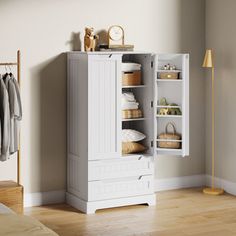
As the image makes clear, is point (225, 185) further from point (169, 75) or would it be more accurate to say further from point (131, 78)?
point (131, 78)

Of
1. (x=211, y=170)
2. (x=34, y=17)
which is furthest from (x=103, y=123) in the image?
(x=211, y=170)

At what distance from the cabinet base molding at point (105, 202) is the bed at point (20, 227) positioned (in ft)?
6.31

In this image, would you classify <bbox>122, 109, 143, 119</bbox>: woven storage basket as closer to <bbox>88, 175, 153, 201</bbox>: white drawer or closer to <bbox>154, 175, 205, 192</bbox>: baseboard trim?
<bbox>88, 175, 153, 201</bbox>: white drawer

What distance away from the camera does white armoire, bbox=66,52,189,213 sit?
17.7 feet

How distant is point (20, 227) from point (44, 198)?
2.45 metres

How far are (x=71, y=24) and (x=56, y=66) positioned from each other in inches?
A: 16.5

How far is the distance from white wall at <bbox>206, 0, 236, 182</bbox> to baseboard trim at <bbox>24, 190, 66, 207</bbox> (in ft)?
5.58

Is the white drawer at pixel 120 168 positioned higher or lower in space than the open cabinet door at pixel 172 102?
lower

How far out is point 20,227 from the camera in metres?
3.26

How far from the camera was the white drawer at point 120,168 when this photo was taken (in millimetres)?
5434

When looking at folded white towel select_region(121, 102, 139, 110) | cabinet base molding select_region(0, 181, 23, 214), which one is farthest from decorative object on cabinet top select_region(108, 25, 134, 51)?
cabinet base molding select_region(0, 181, 23, 214)

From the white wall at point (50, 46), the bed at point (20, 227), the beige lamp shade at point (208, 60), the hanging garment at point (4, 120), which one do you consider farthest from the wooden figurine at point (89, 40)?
the bed at point (20, 227)

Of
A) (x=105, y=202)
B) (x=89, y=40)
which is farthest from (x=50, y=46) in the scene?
(x=105, y=202)

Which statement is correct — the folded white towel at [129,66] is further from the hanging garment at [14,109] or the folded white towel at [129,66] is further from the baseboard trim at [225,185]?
the baseboard trim at [225,185]
